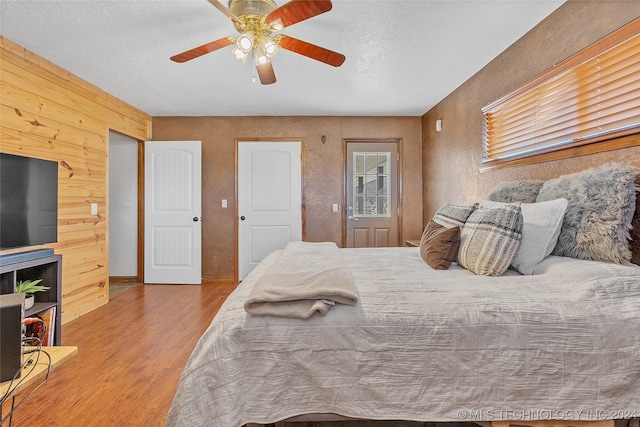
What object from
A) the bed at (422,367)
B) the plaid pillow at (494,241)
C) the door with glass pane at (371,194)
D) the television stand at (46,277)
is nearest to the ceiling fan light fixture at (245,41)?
the bed at (422,367)

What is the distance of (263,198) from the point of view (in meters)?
4.38

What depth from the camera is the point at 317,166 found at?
14.4ft

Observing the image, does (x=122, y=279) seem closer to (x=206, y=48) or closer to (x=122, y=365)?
(x=122, y=365)

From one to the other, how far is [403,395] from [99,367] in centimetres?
207

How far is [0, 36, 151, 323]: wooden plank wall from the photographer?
7.91 ft

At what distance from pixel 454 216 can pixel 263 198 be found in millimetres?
2894

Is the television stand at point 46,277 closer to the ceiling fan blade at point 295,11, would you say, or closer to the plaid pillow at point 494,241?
the ceiling fan blade at point 295,11

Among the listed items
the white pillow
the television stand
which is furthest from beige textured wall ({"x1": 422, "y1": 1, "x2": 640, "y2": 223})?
the television stand

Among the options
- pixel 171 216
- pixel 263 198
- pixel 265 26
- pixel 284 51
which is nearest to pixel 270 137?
pixel 263 198

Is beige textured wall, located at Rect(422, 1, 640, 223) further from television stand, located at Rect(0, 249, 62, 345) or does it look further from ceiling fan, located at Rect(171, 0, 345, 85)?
television stand, located at Rect(0, 249, 62, 345)

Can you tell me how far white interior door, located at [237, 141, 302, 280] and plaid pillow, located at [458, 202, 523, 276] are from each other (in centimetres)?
295

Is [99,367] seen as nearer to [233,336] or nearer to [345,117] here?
[233,336]

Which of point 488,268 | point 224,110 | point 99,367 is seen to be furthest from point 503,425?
point 224,110

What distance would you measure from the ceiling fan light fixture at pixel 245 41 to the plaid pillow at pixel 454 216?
1.66 metres
